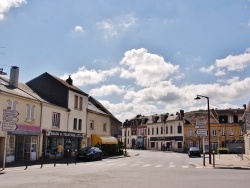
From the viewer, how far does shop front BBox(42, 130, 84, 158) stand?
113ft

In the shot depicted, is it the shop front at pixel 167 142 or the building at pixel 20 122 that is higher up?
the building at pixel 20 122

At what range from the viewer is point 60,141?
38.1 meters

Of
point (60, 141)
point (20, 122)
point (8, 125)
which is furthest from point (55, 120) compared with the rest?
point (8, 125)

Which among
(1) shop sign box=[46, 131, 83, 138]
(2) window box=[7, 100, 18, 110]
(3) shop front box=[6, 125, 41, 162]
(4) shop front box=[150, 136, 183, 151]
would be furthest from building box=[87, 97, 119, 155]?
(4) shop front box=[150, 136, 183, 151]

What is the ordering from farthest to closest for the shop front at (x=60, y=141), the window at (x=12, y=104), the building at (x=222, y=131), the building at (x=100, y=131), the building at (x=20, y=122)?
the building at (x=222, y=131), the building at (x=100, y=131), the shop front at (x=60, y=141), the window at (x=12, y=104), the building at (x=20, y=122)

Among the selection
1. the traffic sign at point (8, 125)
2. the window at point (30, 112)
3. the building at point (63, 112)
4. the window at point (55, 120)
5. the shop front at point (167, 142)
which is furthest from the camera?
the shop front at point (167, 142)

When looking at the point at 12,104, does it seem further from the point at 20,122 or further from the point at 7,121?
the point at 7,121

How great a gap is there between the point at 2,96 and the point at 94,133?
20.1m

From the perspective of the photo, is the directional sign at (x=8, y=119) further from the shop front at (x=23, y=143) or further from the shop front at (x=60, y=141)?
the shop front at (x=60, y=141)

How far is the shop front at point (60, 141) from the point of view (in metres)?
34.5

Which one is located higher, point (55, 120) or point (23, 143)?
point (55, 120)

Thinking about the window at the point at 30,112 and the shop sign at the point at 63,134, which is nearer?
the window at the point at 30,112

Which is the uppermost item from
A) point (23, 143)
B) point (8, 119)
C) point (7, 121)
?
point (8, 119)

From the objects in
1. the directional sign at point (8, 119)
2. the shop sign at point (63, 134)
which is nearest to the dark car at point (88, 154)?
the shop sign at point (63, 134)
